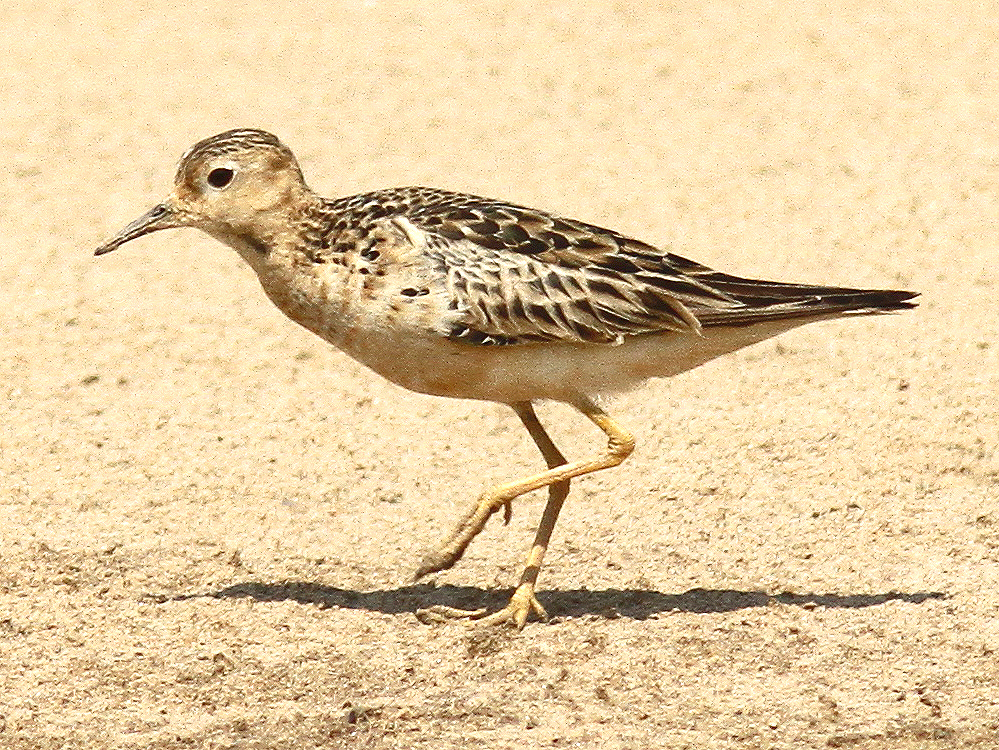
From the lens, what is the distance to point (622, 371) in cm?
991

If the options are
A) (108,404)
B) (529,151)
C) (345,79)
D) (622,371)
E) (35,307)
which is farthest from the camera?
(345,79)

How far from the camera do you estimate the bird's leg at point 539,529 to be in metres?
9.87

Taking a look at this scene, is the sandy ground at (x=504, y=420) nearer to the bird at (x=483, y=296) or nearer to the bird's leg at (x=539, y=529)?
the bird's leg at (x=539, y=529)

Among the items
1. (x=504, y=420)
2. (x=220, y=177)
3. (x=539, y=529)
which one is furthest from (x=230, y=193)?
(x=504, y=420)

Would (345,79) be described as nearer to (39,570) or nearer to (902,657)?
(39,570)

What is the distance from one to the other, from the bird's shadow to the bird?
0.17 m

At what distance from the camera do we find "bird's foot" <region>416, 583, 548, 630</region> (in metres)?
9.85

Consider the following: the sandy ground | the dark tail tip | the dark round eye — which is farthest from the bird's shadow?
the dark round eye

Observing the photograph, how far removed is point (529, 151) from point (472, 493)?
6174 millimetres

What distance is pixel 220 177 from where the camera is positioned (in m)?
10.1

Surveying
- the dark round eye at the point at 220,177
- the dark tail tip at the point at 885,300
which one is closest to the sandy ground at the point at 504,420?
the dark tail tip at the point at 885,300

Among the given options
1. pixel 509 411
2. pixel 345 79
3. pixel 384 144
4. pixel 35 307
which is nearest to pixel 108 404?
pixel 35 307

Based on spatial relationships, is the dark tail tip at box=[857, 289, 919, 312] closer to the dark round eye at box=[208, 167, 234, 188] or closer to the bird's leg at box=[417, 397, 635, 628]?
the bird's leg at box=[417, 397, 635, 628]

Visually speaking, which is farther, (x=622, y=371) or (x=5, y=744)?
(x=622, y=371)
